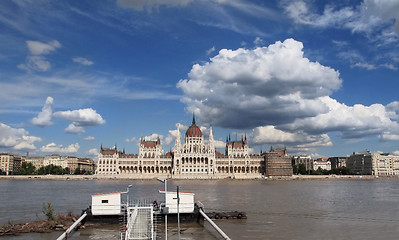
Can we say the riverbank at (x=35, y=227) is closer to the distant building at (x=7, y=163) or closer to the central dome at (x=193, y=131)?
the central dome at (x=193, y=131)

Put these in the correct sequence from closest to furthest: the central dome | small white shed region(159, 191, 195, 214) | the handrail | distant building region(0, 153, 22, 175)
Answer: the handrail, small white shed region(159, 191, 195, 214), the central dome, distant building region(0, 153, 22, 175)

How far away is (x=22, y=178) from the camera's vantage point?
484 feet

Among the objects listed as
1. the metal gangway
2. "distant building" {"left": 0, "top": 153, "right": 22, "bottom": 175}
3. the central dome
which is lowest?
the metal gangway

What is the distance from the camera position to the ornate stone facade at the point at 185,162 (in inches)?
6639

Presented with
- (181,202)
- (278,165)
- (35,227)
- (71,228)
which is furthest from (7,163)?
(71,228)

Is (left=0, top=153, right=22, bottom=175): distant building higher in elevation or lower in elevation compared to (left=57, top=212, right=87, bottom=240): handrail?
higher

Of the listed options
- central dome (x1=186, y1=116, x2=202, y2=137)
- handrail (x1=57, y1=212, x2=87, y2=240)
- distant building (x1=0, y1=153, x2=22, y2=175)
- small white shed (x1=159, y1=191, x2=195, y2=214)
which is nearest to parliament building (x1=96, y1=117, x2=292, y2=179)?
central dome (x1=186, y1=116, x2=202, y2=137)

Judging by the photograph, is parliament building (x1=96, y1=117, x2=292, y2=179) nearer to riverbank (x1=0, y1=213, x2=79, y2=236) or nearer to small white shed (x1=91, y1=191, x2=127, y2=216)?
small white shed (x1=91, y1=191, x2=127, y2=216)

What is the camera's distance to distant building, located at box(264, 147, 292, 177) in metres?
168

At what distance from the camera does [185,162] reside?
170375 millimetres

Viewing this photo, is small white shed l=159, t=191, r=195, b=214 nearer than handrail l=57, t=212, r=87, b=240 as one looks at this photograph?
No

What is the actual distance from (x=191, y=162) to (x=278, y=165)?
135ft

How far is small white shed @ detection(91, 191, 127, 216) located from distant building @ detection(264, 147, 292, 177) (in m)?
145

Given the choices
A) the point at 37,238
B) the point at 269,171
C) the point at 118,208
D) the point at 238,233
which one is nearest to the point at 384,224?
the point at 238,233
